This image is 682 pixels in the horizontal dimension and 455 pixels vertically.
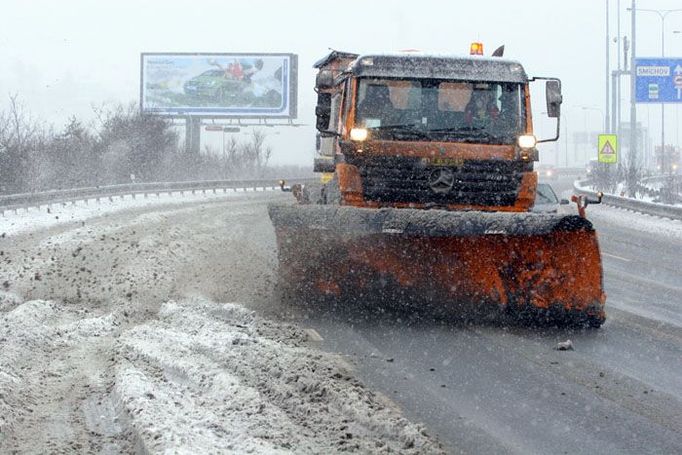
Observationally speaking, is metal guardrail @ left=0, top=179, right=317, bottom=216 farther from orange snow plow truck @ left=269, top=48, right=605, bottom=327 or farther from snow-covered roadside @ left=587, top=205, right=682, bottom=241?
snow-covered roadside @ left=587, top=205, right=682, bottom=241

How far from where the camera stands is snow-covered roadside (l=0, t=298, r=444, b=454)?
5.00 metres

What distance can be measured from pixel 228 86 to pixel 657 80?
87.4 ft

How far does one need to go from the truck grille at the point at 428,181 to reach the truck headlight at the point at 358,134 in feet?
0.66

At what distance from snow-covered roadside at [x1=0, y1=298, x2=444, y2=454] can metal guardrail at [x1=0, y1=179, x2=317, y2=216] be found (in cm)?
1048

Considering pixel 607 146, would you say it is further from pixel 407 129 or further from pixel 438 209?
pixel 438 209

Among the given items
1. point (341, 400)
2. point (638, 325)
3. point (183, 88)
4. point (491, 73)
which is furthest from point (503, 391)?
point (183, 88)

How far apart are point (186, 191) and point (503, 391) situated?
3384 cm

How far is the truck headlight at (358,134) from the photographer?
33.3 feet

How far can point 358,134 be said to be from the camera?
10.2m

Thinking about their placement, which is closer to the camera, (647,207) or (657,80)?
(647,207)

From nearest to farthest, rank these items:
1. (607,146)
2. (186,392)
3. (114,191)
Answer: (186,392) → (114,191) → (607,146)

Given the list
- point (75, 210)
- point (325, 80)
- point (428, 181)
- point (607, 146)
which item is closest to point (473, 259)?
point (428, 181)

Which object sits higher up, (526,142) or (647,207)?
(526,142)

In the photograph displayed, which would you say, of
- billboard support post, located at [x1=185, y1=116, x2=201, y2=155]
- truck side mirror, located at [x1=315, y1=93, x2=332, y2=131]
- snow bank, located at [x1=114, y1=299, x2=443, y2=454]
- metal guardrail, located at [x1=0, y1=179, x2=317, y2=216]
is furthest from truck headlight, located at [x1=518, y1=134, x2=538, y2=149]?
billboard support post, located at [x1=185, y1=116, x2=201, y2=155]
